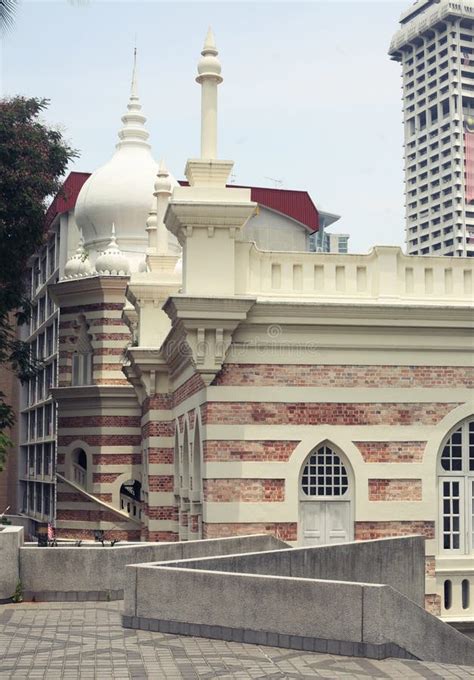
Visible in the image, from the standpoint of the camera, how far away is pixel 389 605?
11.0m

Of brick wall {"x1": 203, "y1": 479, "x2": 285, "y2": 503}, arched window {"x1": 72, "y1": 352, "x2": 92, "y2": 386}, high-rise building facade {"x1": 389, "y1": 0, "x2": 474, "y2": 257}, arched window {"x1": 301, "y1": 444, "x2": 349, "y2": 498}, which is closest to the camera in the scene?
brick wall {"x1": 203, "y1": 479, "x2": 285, "y2": 503}

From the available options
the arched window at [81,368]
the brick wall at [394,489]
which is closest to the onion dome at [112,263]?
the arched window at [81,368]

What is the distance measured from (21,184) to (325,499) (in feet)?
31.3

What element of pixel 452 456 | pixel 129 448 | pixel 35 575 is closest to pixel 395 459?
pixel 452 456

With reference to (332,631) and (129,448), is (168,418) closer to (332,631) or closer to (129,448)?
(129,448)

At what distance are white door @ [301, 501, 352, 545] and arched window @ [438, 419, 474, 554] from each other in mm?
1664

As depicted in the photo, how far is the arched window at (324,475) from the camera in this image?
18859 mm

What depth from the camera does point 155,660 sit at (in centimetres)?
1082

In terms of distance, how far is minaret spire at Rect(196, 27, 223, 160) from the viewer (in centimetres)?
1919

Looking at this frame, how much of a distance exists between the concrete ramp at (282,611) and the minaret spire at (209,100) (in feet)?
25.8

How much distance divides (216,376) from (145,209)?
18.5 m

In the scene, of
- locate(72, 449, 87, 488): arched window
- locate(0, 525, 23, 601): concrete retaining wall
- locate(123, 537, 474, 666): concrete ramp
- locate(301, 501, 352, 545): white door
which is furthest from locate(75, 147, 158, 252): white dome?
locate(123, 537, 474, 666): concrete ramp

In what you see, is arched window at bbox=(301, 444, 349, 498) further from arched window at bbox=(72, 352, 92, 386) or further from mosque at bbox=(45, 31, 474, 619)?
arched window at bbox=(72, 352, 92, 386)

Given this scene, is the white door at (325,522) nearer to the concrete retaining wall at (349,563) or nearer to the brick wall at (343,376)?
the concrete retaining wall at (349,563)
